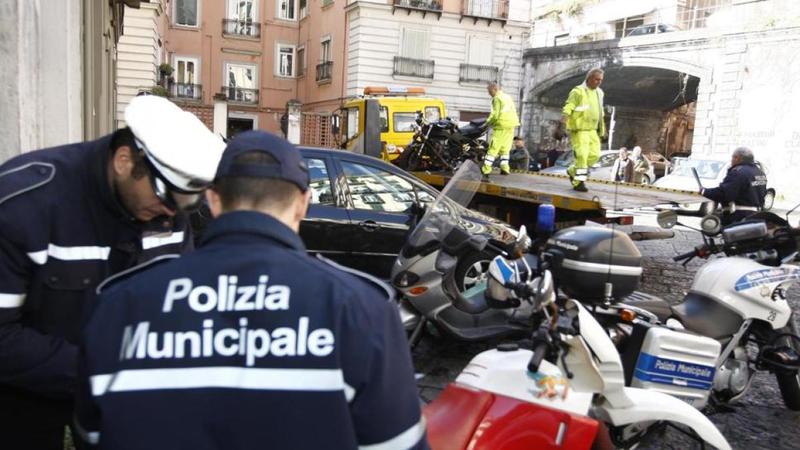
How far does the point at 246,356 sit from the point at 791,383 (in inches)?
166

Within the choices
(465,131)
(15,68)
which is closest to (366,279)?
(15,68)

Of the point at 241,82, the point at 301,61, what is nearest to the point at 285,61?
the point at 301,61

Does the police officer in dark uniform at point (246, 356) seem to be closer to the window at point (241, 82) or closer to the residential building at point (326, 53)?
the residential building at point (326, 53)

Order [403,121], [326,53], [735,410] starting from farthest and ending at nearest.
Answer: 1. [326,53]
2. [403,121]
3. [735,410]

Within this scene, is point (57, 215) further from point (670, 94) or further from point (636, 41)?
point (670, 94)

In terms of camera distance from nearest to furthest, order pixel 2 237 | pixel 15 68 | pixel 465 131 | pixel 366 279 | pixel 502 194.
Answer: pixel 366 279 < pixel 2 237 < pixel 15 68 < pixel 502 194 < pixel 465 131

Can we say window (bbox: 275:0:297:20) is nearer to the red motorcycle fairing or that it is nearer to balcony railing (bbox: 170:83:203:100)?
balcony railing (bbox: 170:83:203:100)

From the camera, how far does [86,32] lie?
231 inches

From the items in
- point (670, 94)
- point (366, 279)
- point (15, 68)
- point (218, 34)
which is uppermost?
point (218, 34)

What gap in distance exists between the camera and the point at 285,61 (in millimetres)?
34438

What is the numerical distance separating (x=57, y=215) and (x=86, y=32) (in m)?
4.80

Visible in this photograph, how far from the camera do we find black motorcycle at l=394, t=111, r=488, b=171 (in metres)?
11.9

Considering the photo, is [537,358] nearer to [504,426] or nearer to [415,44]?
[504,426]

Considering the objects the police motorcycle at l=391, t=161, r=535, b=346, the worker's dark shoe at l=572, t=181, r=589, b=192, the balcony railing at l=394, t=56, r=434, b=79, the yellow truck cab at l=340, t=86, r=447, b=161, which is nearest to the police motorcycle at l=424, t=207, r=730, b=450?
the police motorcycle at l=391, t=161, r=535, b=346
